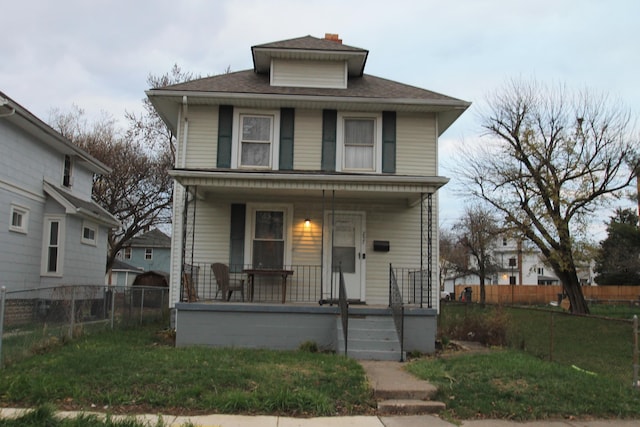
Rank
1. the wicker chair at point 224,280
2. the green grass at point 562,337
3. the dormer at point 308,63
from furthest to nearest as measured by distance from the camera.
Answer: the dormer at point 308,63, the wicker chair at point 224,280, the green grass at point 562,337

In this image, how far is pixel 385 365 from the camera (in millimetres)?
9164

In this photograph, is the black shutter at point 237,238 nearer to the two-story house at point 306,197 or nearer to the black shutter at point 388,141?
the two-story house at point 306,197

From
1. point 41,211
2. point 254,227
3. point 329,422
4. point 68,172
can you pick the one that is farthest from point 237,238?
point 68,172

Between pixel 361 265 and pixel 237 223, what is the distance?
3007 mm

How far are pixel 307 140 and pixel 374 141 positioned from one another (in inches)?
62.7

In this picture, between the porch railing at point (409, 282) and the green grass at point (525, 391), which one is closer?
the green grass at point (525, 391)

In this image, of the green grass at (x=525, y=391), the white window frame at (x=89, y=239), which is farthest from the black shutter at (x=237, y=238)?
the white window frame at (x=89, y=239)

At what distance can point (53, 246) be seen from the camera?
695 inches

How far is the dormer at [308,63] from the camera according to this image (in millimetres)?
13781

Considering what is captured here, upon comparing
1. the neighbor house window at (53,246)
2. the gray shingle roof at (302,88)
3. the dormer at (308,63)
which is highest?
the dormer at (308,63)

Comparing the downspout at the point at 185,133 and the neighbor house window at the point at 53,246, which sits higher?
the downspout at the point at 185,133

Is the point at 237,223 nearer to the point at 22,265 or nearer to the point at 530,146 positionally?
the point at 22,265

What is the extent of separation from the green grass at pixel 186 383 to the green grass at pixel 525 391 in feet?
3.85

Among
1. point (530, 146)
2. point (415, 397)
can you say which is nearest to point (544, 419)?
point (415, 397)
